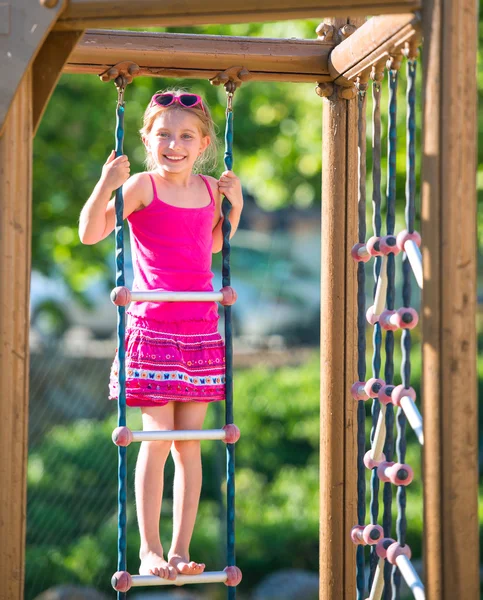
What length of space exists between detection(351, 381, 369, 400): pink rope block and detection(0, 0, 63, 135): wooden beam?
1541 millimetres

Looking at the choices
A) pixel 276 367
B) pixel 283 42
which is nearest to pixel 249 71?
pixel 283 42

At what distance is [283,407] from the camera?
33.1 feet

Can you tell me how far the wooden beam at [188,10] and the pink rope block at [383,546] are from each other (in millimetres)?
1637

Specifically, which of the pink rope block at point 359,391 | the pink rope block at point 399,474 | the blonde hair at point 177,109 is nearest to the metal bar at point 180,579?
the pink rope block at point 399,474

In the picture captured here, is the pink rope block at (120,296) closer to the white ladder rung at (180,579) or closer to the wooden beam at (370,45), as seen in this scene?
the white ladder rung at (180,579)

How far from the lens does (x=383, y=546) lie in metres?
3.14

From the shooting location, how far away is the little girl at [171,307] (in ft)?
10.6

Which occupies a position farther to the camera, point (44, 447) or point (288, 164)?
point (288, 164)

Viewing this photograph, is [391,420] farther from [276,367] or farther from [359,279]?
[276,367]

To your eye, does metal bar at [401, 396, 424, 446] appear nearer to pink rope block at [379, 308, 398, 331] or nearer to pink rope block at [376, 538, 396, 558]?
pink rope block at [379, 308, 398, 331]

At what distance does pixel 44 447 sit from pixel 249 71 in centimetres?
657

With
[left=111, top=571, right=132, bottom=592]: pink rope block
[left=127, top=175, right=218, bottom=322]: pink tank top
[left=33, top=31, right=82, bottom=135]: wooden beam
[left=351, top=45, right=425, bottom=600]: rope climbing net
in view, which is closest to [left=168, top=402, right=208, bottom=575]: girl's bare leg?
[left=111, top=571, right=132, bottom=592]: pink rope block

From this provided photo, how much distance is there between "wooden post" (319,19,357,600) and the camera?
3.57 m

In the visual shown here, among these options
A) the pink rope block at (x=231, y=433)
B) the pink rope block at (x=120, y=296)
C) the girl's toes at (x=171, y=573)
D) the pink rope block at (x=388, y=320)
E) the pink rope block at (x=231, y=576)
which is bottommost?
the pink rope block at (x=231, y=576)
